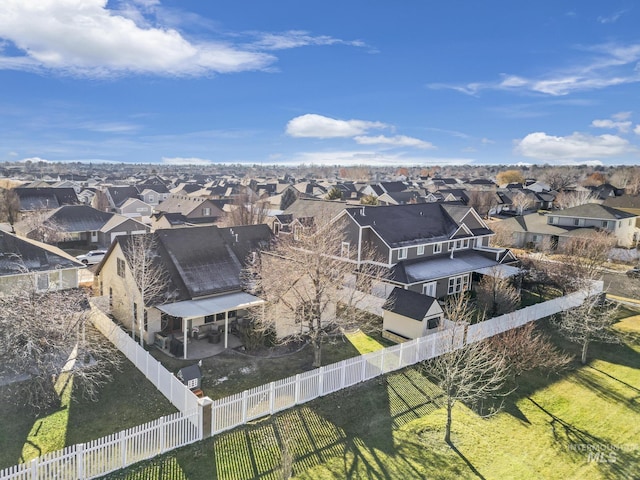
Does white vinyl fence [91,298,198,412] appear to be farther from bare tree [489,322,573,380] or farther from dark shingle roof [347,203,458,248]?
dark shingle roof [347,203,458,248]

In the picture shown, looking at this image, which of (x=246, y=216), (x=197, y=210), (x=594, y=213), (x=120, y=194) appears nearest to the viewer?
(x=246, y=216)

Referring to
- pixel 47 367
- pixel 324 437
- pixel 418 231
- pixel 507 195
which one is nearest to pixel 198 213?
pixel 418 231

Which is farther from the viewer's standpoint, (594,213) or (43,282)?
(594,213)

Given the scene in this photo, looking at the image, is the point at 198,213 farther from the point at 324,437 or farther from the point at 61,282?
the point at 324,437

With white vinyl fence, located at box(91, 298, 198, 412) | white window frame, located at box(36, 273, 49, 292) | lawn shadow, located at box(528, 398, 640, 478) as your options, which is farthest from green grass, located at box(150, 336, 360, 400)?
lawn shadow, located at box(528, 398, 640, 478)

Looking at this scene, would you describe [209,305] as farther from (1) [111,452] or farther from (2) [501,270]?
(2) [501,270]

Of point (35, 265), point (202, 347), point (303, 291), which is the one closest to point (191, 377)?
point (202, 347)
